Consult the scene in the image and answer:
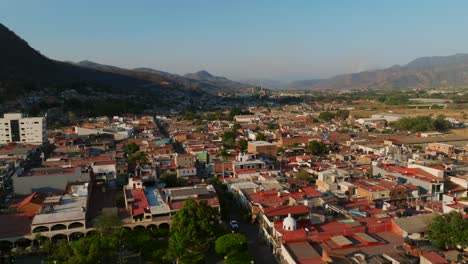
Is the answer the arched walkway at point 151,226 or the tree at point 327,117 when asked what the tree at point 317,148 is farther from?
the tree at point 327,117

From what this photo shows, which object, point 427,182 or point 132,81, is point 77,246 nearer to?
point 427,182

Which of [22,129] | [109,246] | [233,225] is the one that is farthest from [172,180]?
[22,129]

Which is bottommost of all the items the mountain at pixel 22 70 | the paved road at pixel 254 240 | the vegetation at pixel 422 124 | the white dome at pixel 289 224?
the paved road at pixel 254 240

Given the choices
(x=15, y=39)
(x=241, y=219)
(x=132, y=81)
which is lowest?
(x=241, y=219)

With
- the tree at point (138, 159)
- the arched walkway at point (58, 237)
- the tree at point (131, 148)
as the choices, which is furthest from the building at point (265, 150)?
the arched walkway at point (58, 237)

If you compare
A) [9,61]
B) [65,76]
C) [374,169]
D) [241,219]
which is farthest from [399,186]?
[65,76]

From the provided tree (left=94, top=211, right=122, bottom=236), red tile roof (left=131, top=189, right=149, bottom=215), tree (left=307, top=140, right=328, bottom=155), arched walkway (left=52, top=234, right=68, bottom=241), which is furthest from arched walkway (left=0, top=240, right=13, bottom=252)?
tree (left=307, top=140, right=328, bottom=155)

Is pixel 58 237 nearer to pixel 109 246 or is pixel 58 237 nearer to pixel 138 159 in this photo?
pixel 109 246
